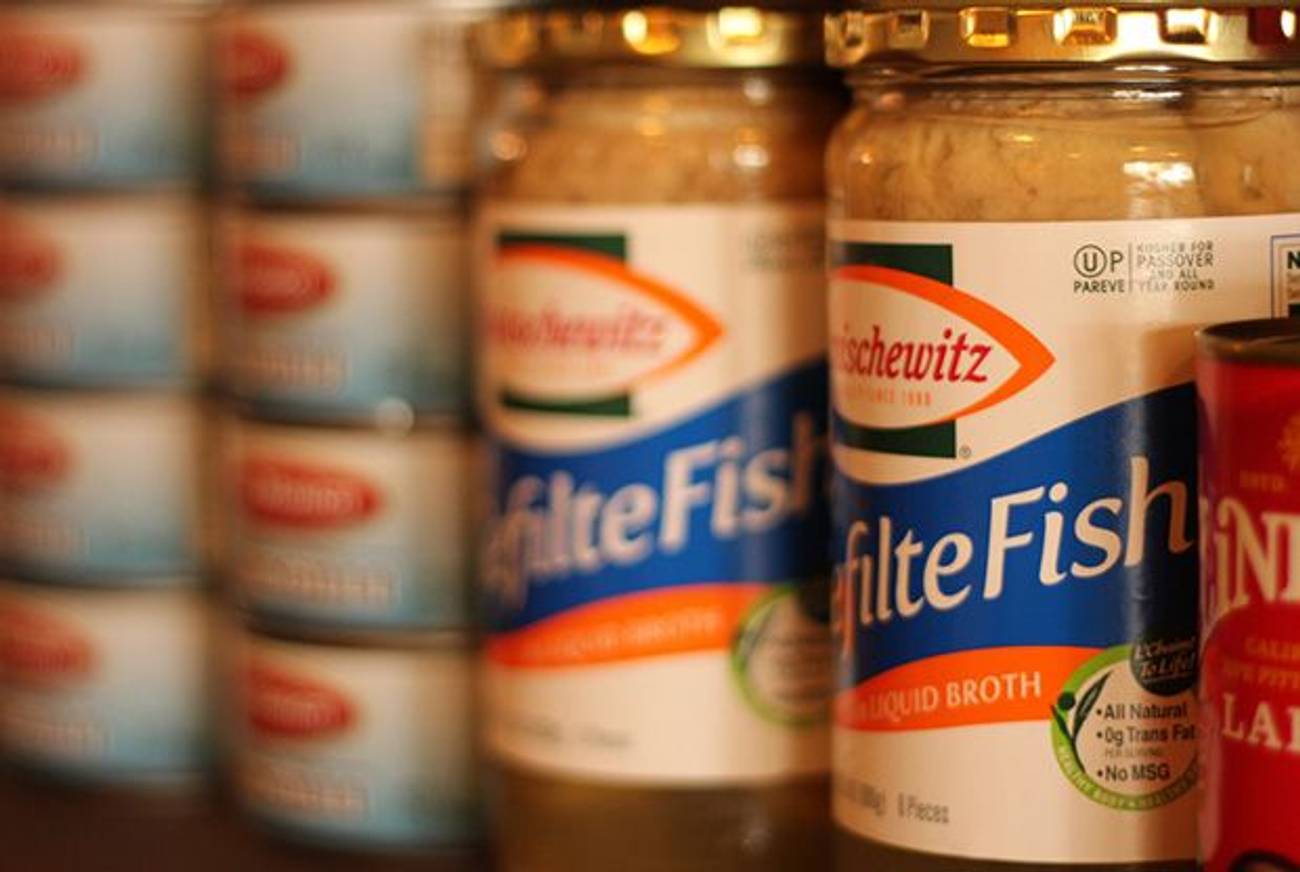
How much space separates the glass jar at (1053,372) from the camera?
76cm

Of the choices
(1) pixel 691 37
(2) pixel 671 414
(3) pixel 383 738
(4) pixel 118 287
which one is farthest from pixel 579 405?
(4) pixel 118 287

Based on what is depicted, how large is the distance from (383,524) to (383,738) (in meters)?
0.09

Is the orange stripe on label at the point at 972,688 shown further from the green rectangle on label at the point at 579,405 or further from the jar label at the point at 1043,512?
the green rectangle on label at the point at 579,405

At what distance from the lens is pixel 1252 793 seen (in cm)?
69

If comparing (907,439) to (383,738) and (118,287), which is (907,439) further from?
(118,287)

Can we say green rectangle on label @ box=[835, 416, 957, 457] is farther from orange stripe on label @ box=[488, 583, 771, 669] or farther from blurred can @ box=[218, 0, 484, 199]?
blurred can @ box=[218, 0, 484, 199]

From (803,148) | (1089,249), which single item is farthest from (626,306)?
(1089,249)

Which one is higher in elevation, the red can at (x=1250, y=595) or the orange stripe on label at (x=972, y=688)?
the red can at (x=1250, y=595)

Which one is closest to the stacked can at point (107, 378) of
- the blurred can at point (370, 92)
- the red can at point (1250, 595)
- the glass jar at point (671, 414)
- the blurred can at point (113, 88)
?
the blurred can at point (113, 88)

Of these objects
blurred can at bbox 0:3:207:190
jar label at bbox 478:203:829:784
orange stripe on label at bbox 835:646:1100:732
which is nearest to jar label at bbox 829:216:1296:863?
orange stripe on label at bbox 835:646:1100:732

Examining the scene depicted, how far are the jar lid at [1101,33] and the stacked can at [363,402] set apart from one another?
1.12ft

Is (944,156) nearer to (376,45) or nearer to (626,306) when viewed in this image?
(626,306)

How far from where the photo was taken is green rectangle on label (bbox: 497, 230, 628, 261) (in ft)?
2.97

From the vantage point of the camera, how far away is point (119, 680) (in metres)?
1.23
